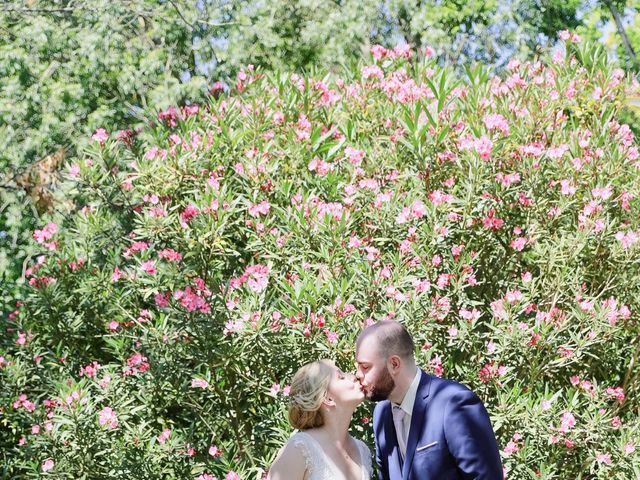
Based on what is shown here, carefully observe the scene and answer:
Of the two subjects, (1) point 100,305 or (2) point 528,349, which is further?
(1) point 100,305

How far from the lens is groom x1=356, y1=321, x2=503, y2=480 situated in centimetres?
334

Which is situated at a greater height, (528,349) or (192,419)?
(528,349)

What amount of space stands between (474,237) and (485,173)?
39cm

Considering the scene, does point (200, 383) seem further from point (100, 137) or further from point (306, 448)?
point (100, 137)

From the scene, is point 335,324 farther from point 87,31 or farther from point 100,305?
point 87,31

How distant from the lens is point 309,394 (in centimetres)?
382

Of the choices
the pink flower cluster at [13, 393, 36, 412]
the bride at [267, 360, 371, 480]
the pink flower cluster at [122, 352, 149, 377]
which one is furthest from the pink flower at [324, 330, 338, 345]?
the pink flower cluster at [13, 393, 36, 412]

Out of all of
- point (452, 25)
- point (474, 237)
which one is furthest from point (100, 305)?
point (452, 25)

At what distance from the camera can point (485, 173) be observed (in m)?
5.49

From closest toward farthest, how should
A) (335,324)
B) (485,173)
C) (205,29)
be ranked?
1. (335,324)
2. (485,173)
3. (205,29)

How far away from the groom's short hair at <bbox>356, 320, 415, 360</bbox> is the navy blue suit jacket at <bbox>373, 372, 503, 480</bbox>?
0.51ft

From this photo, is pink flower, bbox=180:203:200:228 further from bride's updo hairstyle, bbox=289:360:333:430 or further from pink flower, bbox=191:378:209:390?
bride's updo hairstyle, bbox=289:360:333:430

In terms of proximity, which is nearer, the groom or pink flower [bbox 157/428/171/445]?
the groom

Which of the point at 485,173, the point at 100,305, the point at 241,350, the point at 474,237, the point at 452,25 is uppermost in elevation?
the point at 485,173
